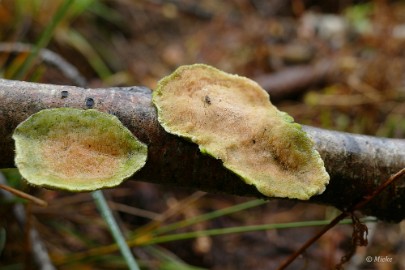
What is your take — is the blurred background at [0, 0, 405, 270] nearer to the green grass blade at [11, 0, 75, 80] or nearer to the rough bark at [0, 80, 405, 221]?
the green grass blade at [11, 0, 75, 80]

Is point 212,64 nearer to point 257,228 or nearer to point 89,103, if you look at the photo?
point 257,228

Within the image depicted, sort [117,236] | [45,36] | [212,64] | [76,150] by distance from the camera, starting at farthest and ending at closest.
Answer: [212,64], [45,36], [117,236], [76,150]

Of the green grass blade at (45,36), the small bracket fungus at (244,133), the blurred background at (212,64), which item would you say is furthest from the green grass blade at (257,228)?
the green grass blade at (45,36)

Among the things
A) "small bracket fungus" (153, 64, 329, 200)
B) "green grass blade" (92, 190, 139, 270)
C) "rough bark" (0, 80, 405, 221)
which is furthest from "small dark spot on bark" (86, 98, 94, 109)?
"green grass blade" (92, 190, 139, 270)

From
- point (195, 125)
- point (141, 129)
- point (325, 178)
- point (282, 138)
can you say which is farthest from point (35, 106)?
point (325, 178)

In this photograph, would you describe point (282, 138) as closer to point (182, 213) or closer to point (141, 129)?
Answer: point (141, 129)

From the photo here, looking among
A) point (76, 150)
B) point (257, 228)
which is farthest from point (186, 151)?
point (257, 228)
